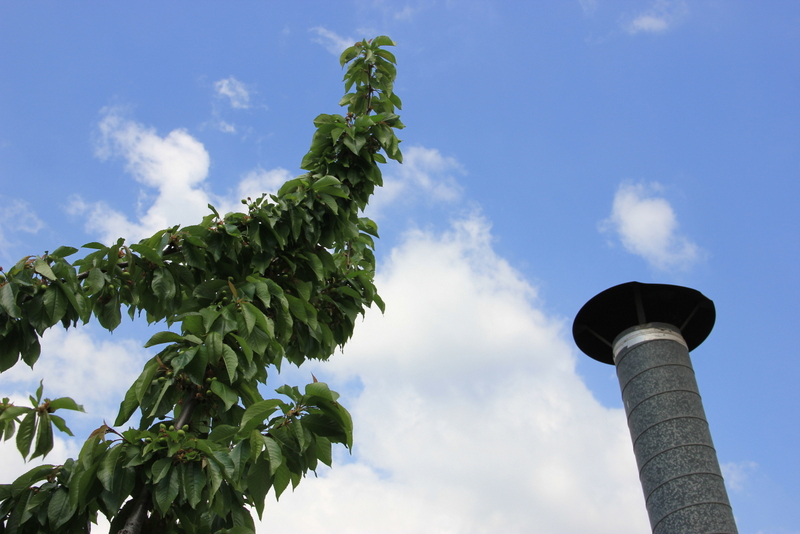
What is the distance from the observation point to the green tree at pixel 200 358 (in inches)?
100

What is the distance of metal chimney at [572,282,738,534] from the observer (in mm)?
6547

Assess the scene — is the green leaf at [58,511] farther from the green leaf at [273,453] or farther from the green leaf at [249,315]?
the green leaf at [249,315]

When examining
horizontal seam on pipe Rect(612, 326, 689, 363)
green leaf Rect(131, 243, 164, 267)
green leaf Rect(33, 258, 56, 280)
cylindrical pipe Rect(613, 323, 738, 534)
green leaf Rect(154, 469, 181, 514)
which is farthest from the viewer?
horizontal seam on pipe Rect(612, 326, 689, 363)

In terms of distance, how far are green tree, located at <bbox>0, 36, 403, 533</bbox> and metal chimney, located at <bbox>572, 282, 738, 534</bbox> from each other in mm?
4415

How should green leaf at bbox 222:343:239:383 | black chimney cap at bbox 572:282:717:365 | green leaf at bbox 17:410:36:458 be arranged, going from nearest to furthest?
1. green leaf at bbox 17:410:36:458
2. green leaf at bbox 222:343:239:383
3. black chimney cap at bbox 572:282:717:365

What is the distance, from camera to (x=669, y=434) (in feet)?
22.8

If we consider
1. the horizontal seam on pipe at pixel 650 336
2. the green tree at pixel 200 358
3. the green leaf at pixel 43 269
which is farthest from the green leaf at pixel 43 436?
the horizontal seam on pipe at pixel 650 336

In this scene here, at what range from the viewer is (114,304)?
3.29 m

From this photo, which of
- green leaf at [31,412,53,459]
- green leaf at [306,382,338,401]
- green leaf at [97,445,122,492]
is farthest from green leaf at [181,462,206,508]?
green leaf at [31,412,53,459]

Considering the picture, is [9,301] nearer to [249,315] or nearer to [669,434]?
[249,315]

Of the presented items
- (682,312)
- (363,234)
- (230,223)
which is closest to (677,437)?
(682,312)

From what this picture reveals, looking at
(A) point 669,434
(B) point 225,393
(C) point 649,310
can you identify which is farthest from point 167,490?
(C) point 649,310

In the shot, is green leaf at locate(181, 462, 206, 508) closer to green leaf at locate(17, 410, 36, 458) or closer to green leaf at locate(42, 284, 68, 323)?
green leaf at locate(17, 410, 36, 458)

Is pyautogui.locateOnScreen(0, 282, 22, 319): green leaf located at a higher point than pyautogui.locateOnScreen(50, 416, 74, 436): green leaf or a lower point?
higher
